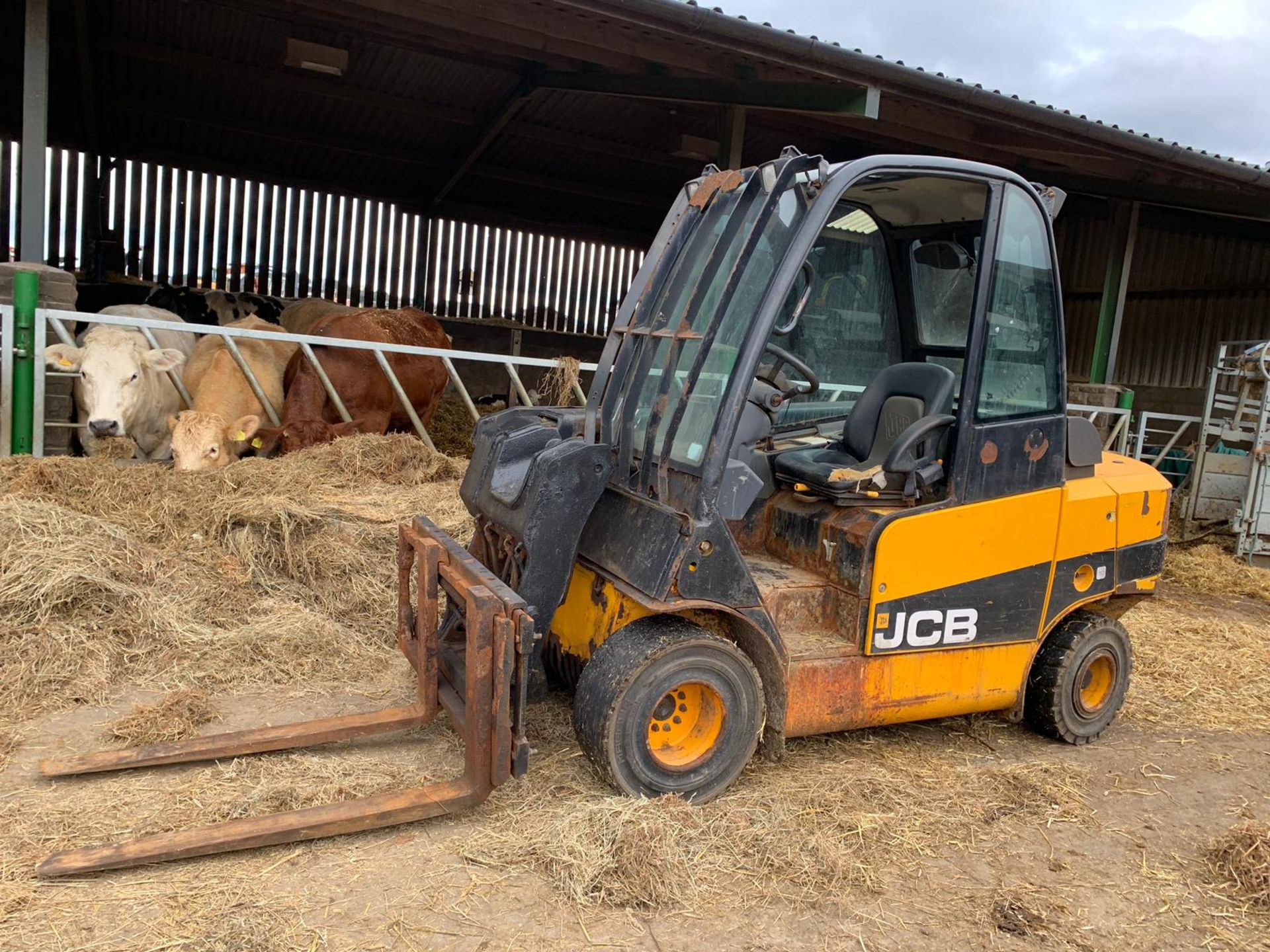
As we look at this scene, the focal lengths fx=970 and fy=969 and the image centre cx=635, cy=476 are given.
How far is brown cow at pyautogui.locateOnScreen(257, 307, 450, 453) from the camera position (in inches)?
286

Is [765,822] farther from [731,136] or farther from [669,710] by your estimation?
[731,136]

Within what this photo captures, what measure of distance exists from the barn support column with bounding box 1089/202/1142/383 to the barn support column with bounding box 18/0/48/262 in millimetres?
10869

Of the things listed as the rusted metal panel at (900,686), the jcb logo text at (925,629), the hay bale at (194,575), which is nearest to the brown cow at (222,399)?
the hay bale at (194,575)

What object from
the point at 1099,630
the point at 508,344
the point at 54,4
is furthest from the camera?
the point at 508,344

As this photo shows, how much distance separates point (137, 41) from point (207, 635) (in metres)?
9.19

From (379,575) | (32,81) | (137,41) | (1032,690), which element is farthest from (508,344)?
(1032,690)

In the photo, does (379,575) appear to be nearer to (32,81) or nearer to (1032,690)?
(1032,690)

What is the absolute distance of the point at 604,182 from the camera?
15.6 metres

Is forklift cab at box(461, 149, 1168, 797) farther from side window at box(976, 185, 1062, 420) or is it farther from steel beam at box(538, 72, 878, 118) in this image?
steel beam at box(538, 72, 878, 118)

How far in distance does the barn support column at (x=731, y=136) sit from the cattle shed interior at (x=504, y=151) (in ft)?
0.09

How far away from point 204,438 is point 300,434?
2.64 feet

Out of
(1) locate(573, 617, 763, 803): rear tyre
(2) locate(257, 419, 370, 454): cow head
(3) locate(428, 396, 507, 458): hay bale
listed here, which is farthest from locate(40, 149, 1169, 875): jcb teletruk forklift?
(3) locate(428, 396, 507, 458): hay bale

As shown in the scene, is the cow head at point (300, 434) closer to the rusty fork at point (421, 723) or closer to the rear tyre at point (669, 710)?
the rusty fork at point (421, 723)

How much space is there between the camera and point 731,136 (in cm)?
930
